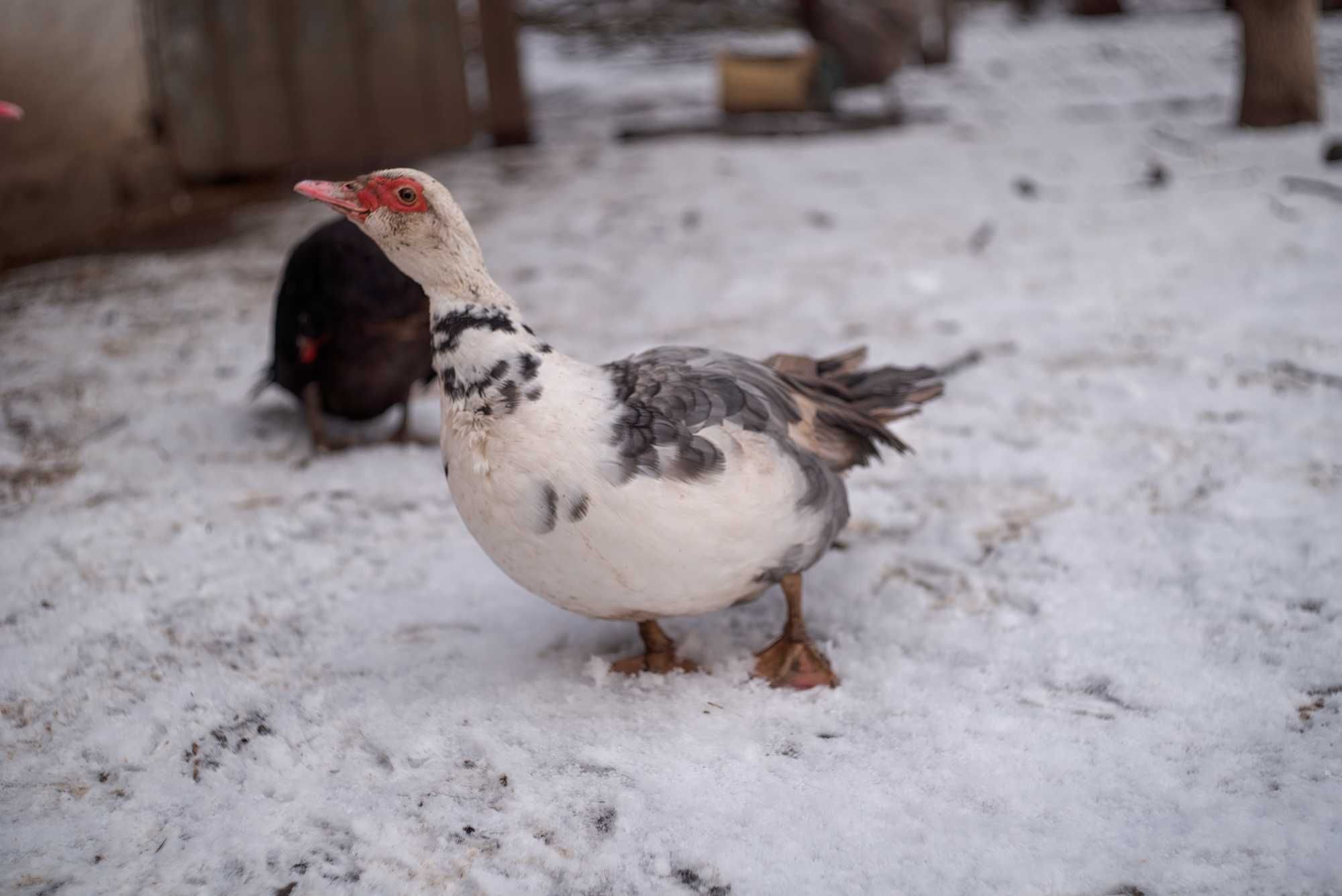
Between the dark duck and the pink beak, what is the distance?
129 centimetres

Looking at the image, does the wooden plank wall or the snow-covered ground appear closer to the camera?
the snow-covered ground

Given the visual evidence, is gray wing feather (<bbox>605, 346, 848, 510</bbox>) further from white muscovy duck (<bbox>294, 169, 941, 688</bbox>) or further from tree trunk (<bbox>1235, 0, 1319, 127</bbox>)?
tree trunk (<bbox>1235, 0, 1319, 127</bbox>)

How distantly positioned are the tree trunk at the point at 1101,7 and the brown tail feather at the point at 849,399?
10.8 meters

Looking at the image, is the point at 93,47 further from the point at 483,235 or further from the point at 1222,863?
the point at 1222,863

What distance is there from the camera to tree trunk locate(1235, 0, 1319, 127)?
6.75 meters

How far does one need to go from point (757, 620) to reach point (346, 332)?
1.74 m

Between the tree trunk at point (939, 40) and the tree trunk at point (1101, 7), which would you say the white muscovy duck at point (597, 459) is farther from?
the tree trunk at point (1101, 7)

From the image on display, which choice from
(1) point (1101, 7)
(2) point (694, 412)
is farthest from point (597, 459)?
(1) point (1101, 7)

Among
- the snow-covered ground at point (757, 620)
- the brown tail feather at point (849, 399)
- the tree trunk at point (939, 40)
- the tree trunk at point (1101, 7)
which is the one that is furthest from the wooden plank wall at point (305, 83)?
the tree trunk at point (1101, 7)

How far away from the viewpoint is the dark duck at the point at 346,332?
3764 millimetres

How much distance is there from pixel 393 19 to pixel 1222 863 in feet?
23.3

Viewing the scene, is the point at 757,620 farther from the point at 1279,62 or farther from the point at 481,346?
the point at 1279,62

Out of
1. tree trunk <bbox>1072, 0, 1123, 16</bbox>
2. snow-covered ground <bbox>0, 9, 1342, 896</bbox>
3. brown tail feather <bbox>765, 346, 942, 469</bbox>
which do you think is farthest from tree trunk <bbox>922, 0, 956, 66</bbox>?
brown tail feather <bbox>765, 346, 942, 469</bbox>

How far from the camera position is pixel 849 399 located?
294cm
